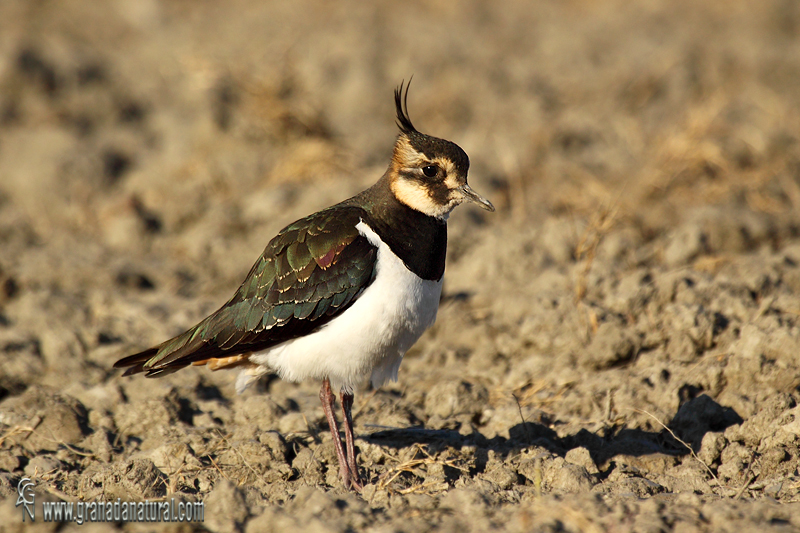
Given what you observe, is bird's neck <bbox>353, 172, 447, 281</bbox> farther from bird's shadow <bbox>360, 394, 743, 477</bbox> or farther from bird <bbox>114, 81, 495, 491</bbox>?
bird's shadow <bbox>360, 394, 743, 477</bbox>

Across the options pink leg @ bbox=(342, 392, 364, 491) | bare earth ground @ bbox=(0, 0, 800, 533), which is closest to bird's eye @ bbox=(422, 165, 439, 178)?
pink leg @ bbox=(342, 392, 364, 491)

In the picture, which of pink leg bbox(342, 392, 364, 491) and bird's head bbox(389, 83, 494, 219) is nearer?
pink leg bbox(342, 392, 364, 491)

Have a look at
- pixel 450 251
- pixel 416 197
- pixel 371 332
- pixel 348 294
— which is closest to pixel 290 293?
pixel 348 294

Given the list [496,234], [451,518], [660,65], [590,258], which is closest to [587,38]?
[660,65]

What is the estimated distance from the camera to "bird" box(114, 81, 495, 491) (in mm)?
4777

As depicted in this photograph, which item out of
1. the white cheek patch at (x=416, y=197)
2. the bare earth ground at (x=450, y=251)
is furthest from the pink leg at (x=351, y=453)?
the white cheek patch at (x=416, y=197)

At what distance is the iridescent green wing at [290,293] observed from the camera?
190 inches

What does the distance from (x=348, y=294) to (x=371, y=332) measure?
28 centimetres

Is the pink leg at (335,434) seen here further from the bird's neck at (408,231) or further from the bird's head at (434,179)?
the bird's head at (434,179)

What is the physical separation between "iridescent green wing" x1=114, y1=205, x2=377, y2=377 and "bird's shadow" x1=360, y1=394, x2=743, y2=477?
105 cm

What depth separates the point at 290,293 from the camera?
16.4ft

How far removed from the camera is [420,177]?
5.12 metres

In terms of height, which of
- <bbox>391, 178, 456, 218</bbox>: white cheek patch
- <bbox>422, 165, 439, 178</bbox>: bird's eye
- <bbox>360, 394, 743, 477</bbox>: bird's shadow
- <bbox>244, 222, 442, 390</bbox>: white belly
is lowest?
<bbox>360, 394, 743, 477</bbox>: bird's shadow

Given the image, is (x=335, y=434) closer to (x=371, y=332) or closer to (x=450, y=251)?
(x=371, y=332)
